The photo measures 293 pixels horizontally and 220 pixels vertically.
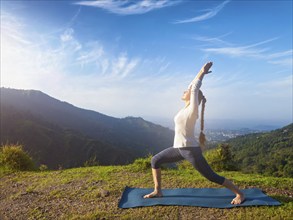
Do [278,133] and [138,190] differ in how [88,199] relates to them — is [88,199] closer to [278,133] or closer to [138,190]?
[138,190]

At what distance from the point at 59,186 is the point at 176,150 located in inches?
129

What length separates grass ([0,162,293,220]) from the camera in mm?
4773

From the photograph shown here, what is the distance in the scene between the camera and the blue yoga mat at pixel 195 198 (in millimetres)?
5117

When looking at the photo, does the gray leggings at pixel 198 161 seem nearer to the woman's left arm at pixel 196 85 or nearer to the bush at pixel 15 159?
the woman's left arm at pixel 196 85

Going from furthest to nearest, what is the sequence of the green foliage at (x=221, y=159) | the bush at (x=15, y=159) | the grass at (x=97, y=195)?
the green foliage at (x=221, y=159) → the bush at (x=15, y=159) → the grass at (x=97, y=195)

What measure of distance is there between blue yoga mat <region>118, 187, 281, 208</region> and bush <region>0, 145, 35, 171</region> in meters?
4.58

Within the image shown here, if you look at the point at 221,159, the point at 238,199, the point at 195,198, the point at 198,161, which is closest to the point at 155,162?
the point at 198,161

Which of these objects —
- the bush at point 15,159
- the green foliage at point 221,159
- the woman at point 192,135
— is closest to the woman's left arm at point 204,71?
the woman at point 192,135

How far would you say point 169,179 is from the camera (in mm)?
7039

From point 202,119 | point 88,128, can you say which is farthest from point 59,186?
point 88,128

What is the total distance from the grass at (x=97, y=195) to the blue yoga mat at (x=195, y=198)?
135mm

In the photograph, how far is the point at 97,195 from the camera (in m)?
5.88

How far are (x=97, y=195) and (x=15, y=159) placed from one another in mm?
4452

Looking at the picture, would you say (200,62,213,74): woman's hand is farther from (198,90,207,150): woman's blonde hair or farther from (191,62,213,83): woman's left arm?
(198,90,207,150): woman's blonde hair
